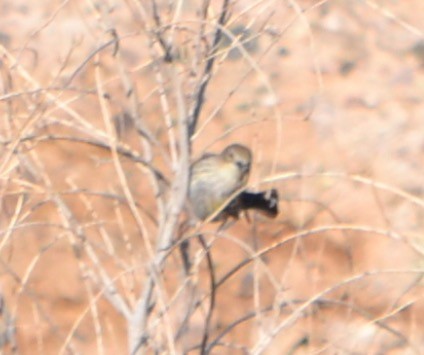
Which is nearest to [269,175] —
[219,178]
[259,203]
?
[219,178]

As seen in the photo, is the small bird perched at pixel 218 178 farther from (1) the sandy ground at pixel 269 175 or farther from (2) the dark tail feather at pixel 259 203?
(2) the dark tail feather at pixel 259 203

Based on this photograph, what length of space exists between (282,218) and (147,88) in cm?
75

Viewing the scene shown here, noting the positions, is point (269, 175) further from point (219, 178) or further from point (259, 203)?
point (259, 203)

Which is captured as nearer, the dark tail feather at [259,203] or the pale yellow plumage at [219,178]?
the dark tail feather at [259,203]

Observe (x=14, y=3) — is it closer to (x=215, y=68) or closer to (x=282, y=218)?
(x=282, y=218)

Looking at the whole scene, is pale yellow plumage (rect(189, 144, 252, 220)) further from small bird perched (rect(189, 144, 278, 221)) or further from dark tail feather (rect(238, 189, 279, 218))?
dark tail feather (rect(238, 189, 279, 218))

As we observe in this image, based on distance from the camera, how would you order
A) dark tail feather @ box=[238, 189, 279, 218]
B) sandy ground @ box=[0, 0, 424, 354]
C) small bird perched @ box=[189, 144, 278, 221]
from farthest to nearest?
sandy ground @ box=[0, 0, 424, 354], small bird perched @ box=[189, 144, 278, 221], dark tail feather @ box=[238, 189, 279, 218]

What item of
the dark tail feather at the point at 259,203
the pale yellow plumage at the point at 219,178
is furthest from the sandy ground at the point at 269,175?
the dark tail feather at the point at 259,203

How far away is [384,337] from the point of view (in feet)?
15.6

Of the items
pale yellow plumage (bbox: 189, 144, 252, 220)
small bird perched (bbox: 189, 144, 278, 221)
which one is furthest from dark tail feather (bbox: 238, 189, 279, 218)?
pale yellow plumage (bbox: 189, 144, 252, 220)

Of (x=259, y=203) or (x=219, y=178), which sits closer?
(x=259, y=203)

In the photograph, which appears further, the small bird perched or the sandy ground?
the sandy ground

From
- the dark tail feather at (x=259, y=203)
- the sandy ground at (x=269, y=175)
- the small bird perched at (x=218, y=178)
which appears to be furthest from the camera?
the sandy ground at (x=269, y=175)

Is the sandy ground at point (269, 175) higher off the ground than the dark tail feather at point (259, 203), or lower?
higher
